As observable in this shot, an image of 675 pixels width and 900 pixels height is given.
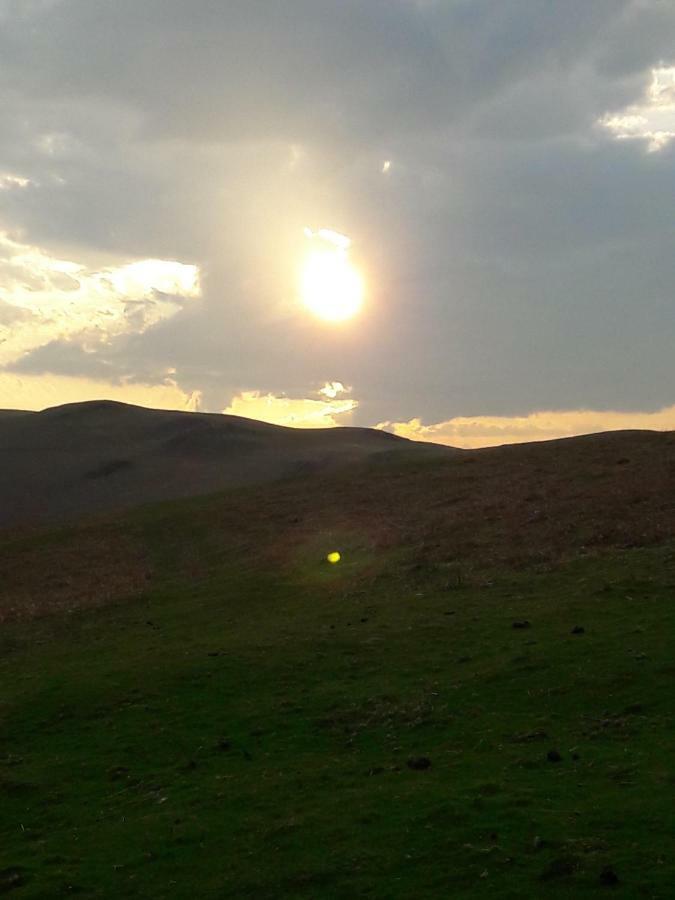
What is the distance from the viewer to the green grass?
14141 millimetres

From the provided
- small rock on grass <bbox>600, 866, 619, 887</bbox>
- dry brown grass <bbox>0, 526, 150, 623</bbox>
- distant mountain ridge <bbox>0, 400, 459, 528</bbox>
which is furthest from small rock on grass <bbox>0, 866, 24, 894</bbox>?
distant mountain ridge <bbox>0, 400, 459, 528</bbox>

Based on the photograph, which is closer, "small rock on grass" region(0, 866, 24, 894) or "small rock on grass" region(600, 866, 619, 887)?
"small rock on grass" region(600, 866, 619, 887)

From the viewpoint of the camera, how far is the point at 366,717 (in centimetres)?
2208

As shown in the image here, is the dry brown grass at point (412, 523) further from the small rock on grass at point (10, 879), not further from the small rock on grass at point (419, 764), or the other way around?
the small rock on grass at point (10, 879)

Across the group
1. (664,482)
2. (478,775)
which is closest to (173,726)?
(478,775)

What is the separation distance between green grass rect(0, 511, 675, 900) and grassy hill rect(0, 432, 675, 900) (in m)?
0.07

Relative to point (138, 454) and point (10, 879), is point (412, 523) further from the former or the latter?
point (138, 454)

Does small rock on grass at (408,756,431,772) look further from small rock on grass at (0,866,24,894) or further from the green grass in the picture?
small rock on grass at (0,866,24,894)

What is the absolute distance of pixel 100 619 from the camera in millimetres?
40438

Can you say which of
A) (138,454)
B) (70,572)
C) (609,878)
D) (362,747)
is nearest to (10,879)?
(362,747)

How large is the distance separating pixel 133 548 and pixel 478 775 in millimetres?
45625

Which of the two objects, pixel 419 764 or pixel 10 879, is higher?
pixel 419 764

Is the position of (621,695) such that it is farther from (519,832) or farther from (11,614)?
(11,614)

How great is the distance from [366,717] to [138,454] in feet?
331
